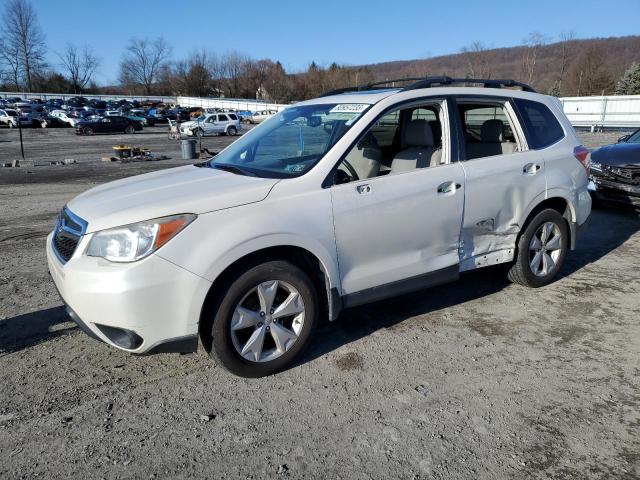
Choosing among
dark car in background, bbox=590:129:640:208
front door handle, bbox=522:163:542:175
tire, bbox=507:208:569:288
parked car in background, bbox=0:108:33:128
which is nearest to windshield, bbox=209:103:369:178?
front door handle, bbox=522:163:542:175

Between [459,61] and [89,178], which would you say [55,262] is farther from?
[459,61]

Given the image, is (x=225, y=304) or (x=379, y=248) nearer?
(x=225, y=304)

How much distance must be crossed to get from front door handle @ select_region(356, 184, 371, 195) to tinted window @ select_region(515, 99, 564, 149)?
201cm

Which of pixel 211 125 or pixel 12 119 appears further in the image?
pixel 12 119

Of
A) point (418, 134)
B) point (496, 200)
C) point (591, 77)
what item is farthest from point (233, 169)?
point (591, 77)

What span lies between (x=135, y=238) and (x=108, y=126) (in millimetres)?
41814

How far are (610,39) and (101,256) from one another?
131m

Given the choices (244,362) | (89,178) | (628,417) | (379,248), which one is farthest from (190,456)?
(89,178)

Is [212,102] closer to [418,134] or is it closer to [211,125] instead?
[211,125]

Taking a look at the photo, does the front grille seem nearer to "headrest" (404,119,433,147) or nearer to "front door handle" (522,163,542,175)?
"headrest" (404,119,433,147)

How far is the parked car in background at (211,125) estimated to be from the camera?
3759 centimetres

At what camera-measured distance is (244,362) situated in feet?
11.0

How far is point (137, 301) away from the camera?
2971mm

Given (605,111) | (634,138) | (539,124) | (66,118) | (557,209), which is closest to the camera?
(539,124)
